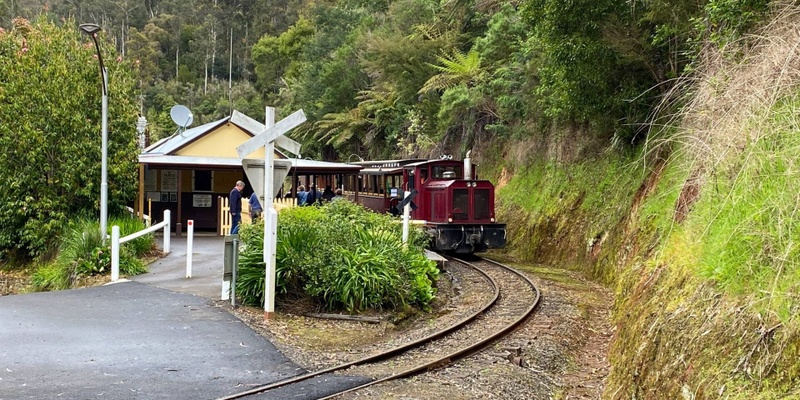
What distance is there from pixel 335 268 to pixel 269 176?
188cm

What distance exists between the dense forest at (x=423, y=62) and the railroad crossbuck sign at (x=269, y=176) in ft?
17.2

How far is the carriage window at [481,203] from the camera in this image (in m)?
18.7

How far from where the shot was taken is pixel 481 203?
18.8 m

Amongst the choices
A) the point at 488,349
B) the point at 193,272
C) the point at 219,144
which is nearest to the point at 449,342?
the point at 488,349

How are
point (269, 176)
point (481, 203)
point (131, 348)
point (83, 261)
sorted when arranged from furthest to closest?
point (481, 203) → point (83, 261) → point (269, 176) → point (131, 348)

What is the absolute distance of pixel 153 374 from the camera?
710cm

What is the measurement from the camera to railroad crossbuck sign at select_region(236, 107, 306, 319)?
9.91 m

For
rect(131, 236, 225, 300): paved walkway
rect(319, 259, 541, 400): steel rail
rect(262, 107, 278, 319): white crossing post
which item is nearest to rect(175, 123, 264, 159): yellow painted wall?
rect(131, 236, 225, 300): paved walkway

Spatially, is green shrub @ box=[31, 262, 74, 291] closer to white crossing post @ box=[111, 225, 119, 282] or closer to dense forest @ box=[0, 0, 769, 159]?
white crossing post @ box=[111, 225, 119, 282]

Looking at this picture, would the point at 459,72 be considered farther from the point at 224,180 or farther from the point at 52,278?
the point at 52,278

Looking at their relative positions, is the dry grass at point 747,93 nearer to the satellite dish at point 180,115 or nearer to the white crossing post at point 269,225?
the white crossing post at point 269,225

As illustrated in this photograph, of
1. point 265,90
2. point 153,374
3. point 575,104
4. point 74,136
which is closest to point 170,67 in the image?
point 265,90

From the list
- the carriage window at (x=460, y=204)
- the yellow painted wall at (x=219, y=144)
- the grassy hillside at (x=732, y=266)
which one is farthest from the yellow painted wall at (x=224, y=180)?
the grassy hillside at (x=732, y=266)

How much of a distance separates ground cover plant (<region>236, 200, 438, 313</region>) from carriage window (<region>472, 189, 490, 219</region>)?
666 cm
